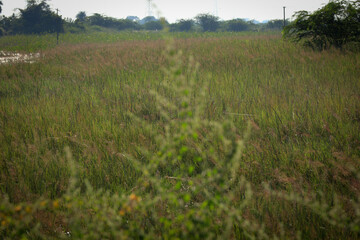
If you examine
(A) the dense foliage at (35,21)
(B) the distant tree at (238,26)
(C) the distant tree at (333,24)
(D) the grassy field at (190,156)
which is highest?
(A) the dense foliage at (35,21)

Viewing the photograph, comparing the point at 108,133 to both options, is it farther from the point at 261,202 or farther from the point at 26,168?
the point at 261,202

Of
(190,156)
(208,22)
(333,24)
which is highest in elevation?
(208,22)

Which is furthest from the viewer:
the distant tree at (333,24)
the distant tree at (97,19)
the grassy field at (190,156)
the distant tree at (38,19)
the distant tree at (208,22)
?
the distant tree at (97,19)

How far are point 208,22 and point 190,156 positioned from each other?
3334 centimetres

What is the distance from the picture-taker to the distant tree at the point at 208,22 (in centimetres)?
3309

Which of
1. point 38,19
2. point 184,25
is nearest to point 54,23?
point 38,19

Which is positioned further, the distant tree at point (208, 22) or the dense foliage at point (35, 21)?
the distant tree at point (208, 22)

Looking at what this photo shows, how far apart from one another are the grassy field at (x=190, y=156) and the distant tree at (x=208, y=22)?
2912 centimetres

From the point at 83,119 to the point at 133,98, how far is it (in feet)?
3.52

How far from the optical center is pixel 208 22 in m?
33.1

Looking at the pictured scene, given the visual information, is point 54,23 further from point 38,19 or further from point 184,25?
point 184,25

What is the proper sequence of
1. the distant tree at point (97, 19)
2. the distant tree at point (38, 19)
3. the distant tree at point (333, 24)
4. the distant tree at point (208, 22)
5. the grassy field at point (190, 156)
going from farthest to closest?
the distant tree at point (97, 19), the distant tree at point (208, 22), the distant tree at point (38, 19), the distant tree at point (333, 24), the grassy field at point (190, 156)

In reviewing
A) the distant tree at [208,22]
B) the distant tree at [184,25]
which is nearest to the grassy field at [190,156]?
the distant tree at [208,22]

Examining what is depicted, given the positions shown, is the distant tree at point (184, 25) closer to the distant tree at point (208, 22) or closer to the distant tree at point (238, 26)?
the distant tree at point (208, 22)
